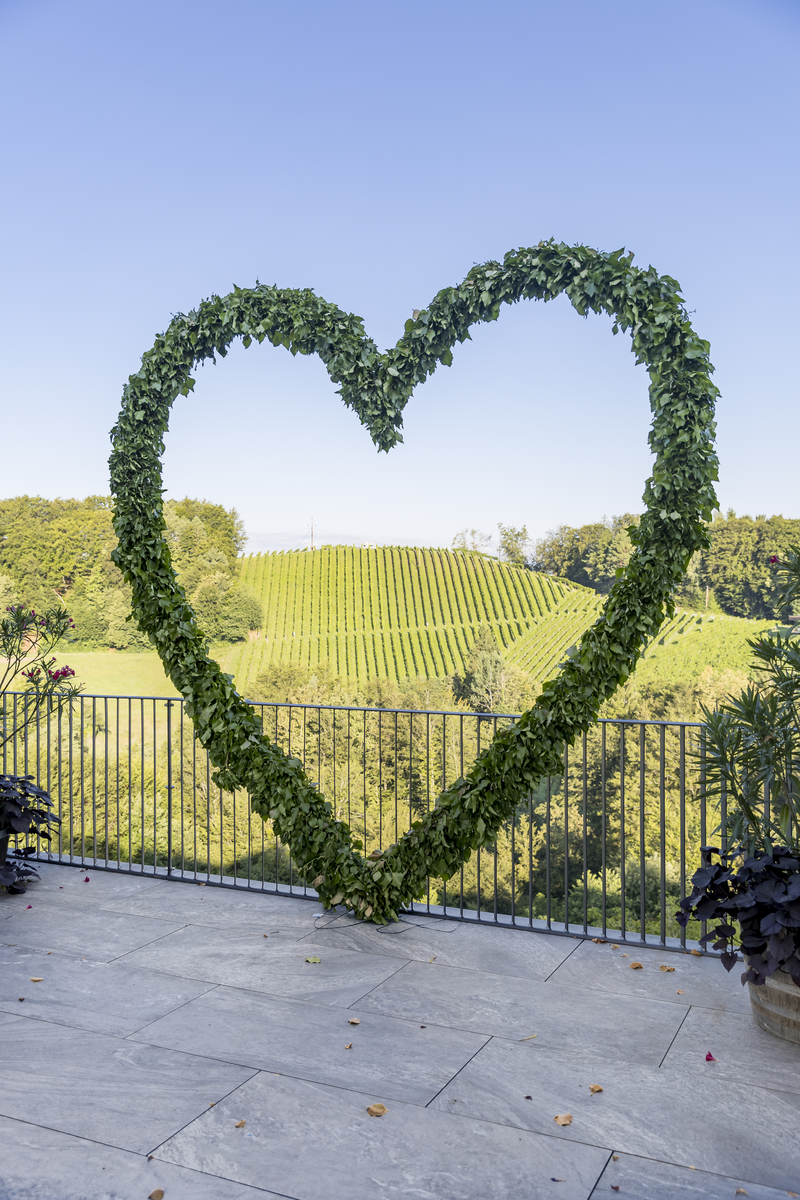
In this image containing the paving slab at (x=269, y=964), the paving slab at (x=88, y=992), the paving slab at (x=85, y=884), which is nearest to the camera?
the paving slab at (x=88, y=992)

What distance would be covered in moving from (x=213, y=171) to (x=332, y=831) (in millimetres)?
35164

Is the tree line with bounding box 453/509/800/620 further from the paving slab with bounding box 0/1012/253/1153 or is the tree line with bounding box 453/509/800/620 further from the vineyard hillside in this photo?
the paving slab with bounding box 0/1012/253/1153

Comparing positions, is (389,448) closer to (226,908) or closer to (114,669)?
(226,908)

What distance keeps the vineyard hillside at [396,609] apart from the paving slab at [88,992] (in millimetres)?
40023

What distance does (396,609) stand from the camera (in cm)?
4772

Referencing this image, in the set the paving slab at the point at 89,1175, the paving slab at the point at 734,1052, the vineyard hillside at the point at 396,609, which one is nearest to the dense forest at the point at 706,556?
the vineyard hillside at the point at 396,609

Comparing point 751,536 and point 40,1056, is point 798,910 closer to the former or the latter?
point 40,1056

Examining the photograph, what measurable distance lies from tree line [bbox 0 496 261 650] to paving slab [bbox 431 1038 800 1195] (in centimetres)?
3341

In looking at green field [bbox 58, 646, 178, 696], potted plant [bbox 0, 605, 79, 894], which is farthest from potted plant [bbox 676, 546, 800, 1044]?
green field [bbox 58, 646, 178, 696]

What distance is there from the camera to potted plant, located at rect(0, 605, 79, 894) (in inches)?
182

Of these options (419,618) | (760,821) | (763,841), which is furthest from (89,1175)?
(419,618)

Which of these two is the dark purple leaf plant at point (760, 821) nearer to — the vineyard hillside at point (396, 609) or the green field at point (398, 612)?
the green field at point (398, 612)

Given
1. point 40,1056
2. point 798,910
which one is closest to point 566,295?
point 798,910

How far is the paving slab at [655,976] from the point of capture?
3.23 m
